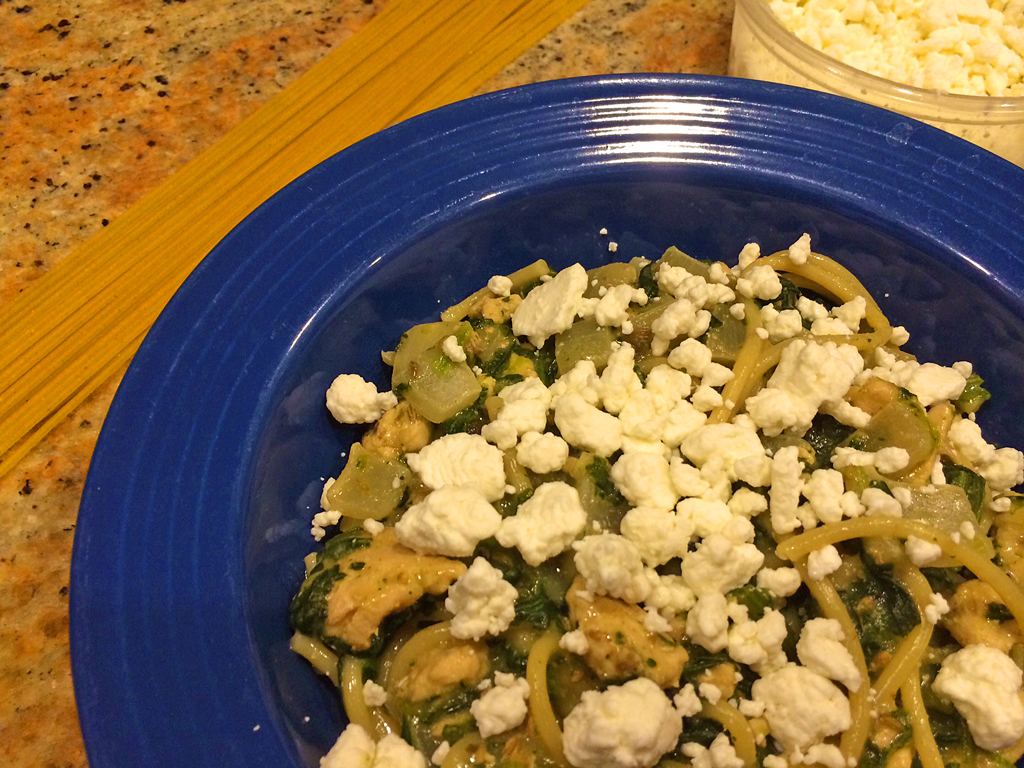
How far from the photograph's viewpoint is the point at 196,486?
151 cm

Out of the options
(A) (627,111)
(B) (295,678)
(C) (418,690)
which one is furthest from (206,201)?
(C) (418,690)

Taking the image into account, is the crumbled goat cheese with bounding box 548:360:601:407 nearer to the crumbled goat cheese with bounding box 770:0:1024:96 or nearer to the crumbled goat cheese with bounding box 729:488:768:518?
the crumbled goat cheese with bounding box 729:488:768:518

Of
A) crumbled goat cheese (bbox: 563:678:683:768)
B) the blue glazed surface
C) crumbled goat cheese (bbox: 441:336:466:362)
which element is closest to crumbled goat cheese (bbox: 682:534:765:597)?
crumbled goat cheese (bbox: 563:678:683:768)

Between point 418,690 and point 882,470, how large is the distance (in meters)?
1.06

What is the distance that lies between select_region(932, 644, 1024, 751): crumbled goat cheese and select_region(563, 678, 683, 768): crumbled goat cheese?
0.56 m

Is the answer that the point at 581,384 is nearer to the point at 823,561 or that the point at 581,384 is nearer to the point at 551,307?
the point at 551,307

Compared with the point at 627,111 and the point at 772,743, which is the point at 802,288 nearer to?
the point at 627,111

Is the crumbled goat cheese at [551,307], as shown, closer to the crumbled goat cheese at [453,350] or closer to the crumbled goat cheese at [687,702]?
the crumbled goat cheese at [453,350]

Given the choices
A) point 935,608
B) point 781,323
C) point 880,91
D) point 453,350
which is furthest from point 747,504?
point 880,91

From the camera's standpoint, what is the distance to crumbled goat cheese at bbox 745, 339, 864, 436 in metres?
Result: 1.61

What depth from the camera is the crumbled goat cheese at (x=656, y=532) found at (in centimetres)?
145

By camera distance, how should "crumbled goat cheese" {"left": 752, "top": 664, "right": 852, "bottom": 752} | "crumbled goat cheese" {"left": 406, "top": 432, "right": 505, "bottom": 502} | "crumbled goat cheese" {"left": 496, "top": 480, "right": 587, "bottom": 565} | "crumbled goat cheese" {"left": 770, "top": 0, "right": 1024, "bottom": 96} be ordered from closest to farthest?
1. "crumbled goat cheese" {"left": 752, "top": 664, "right": 852, "bottom": 752}
2. "crumbled goat cheese" {"left": 496, "top": 480, "right": 587, "bottom": 565}
3. "crumbled goat cheese" {"left": 406, "top": 432, "right": 505, "bottom": 502}
4. "crumbled goat cheese" {"left": 770, "top": 0, "right": 1024, "bottom": 96}

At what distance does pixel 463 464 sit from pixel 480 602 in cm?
30

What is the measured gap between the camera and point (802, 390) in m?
1.65
